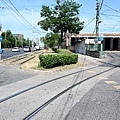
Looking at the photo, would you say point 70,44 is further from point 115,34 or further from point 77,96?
point 77,96

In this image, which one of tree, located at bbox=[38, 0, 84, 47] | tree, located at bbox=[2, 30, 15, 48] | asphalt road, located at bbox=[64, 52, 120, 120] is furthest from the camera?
tree, located at bbox=[2, 30, 15, 48]

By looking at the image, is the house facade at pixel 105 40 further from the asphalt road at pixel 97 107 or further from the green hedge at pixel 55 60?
the asphalt road at pixel 97 107

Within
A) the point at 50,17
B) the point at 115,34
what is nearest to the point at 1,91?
the point at 50,17

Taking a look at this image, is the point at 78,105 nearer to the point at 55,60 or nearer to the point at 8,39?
the point at 55,60

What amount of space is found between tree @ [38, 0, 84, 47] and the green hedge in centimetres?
2932

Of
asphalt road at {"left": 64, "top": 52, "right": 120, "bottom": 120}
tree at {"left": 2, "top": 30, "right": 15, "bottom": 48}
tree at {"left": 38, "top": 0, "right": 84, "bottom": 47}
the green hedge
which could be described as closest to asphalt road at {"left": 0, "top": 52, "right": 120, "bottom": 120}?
asphalt road at {"left": 64, "top": 52, "right": 120, "bottom": 120}

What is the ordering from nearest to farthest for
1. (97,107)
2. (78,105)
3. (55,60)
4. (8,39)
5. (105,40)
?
(97,107) < (78,105) < (55,60) < (105,40) < (8,39)

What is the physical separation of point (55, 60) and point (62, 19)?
33183 millimetres

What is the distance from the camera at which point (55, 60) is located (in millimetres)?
20969

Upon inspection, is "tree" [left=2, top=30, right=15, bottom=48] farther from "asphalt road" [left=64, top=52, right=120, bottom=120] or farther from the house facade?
"asphalt road" [left=64, top=52, right=120, bottom=120]

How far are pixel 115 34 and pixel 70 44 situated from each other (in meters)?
11.9

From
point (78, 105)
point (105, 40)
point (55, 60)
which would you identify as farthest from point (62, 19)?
point (78, 105)

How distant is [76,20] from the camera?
55406 mm

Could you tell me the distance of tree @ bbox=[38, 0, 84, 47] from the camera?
52956 mm
